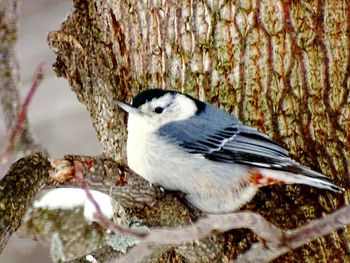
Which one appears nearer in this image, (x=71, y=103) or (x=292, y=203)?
(x=292, y=203)

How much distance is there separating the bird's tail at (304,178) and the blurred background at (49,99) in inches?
137

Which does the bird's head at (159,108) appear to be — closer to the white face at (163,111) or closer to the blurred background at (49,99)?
the white face at (163,111)

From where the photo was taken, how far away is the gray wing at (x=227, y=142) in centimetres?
295

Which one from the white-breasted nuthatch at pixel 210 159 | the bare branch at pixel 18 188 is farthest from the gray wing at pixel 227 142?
the bare branch at pixel 18 188

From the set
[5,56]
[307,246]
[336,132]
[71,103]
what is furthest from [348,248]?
[71,103]

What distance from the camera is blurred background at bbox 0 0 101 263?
21.3 ft

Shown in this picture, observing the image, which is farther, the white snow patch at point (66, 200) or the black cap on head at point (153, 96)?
the white snow patch at point (66, 200)

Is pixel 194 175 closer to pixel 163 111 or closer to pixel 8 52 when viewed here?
pixel 163 111

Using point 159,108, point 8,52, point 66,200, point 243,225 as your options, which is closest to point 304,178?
point 159,108

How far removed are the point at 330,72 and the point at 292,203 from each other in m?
0.43

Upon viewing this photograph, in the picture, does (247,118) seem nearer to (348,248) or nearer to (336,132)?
(336,132)

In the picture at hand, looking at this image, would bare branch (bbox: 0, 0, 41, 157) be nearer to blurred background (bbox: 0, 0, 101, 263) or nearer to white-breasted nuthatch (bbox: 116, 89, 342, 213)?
white-breasted nuthatch (bbox: 116, 89, 342, 213)

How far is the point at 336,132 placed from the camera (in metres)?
3.08

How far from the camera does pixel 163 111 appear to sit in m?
3.14
